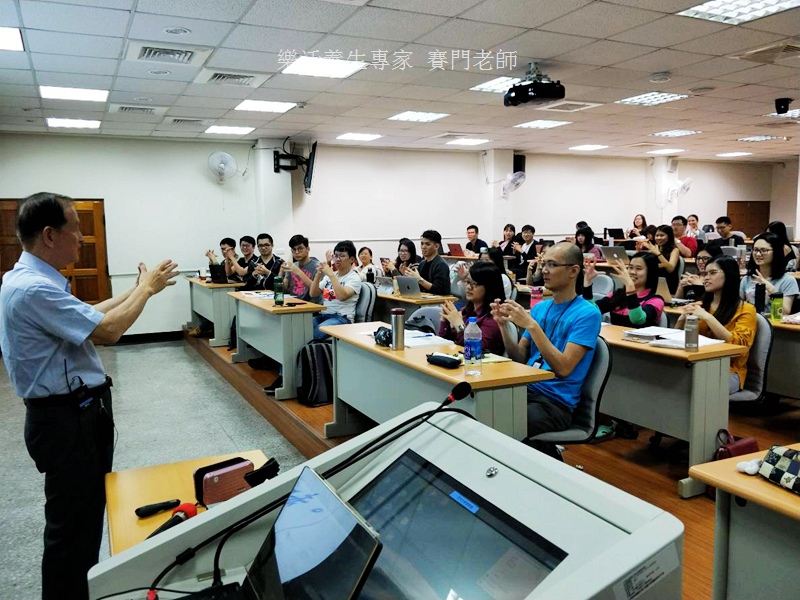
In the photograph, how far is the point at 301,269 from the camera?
18.3 feet

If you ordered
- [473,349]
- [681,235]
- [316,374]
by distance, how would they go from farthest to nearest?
[681,235], [316,374], [473,349]

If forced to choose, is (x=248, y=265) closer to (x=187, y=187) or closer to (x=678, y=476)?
(x=187, y=187)

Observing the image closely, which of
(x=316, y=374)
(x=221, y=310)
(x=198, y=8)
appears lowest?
(x=316, y=374)

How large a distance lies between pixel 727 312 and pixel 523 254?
5.55 metres

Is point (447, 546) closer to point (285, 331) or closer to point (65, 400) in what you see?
point (65, 400)

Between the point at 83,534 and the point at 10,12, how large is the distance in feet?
10.7

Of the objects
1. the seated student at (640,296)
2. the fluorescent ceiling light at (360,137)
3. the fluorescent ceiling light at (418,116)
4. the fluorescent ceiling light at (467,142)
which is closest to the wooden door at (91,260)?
the fluorescent ceiling light at (360,137)

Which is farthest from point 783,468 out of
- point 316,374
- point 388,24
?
point 388,24

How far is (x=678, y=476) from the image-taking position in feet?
10.5

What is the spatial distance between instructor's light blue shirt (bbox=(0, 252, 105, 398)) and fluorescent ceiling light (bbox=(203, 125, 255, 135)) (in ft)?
21.0

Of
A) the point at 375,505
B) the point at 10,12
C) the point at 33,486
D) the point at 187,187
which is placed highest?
the point at 10,12

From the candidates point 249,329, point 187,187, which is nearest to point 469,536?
point 249,329

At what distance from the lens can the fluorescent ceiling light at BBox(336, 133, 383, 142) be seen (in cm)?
871

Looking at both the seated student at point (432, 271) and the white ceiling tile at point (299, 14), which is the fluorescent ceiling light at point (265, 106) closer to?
the seated student at point (432, 271)
